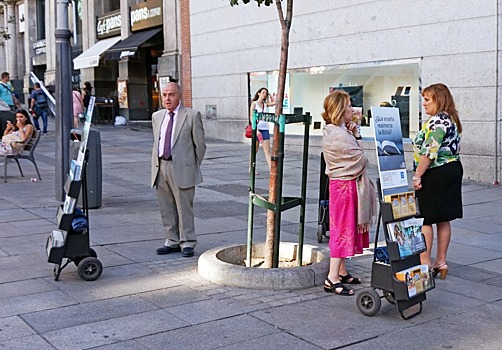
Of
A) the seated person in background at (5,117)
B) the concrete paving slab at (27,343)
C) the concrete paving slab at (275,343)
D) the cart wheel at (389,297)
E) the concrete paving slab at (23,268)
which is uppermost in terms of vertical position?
the seated person in background at (5,117)

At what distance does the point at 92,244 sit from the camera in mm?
7844

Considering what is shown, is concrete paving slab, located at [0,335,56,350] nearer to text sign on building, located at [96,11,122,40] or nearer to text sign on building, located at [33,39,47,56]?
text sign on building, located at [96,11,122,40]

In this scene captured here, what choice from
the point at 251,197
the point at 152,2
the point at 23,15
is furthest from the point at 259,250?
the point at 23,15

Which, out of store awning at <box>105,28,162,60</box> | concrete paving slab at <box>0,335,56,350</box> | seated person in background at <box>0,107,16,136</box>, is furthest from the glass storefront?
concrete paving slab at <box>0,335,56,350</box>

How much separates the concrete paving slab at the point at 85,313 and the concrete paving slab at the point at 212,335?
611mm

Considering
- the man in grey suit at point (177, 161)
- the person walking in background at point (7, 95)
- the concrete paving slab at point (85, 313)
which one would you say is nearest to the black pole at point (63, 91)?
the man in grey suit at point (177, 161)

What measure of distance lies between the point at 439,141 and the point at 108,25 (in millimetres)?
→ 26384

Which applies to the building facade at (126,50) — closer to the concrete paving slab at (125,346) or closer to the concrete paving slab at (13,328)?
the concrete paving slab at (13,328)

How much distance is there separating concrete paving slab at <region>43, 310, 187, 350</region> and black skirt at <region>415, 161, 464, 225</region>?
8.48 feet

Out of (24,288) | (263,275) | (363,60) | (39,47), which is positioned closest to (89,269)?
(24,288)

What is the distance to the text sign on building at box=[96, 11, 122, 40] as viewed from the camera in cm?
2977

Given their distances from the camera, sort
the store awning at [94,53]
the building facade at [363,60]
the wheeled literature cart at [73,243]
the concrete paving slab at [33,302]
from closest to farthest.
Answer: the concrete paving slab at [33,302], the wheeled literature cart at [73,243], the building facade at [363,60], the store awning at [94,53]

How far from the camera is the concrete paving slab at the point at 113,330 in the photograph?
15.8ft

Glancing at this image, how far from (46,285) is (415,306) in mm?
3197
